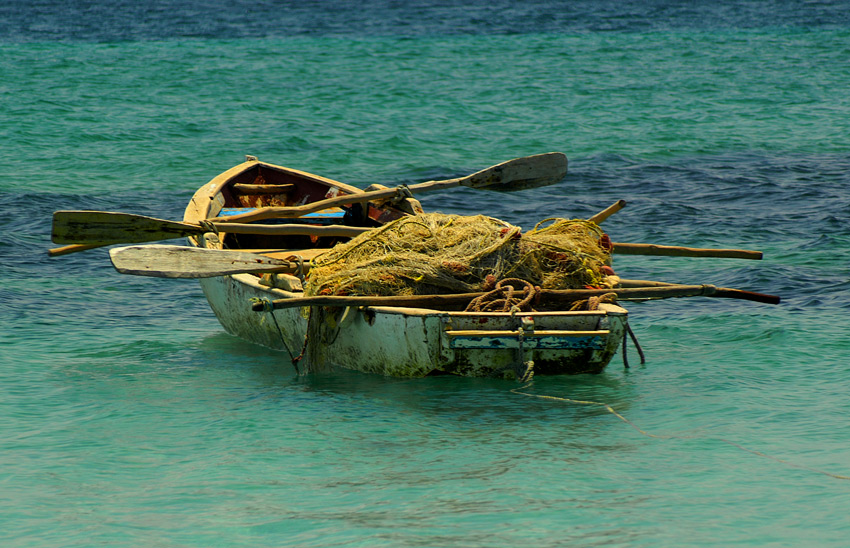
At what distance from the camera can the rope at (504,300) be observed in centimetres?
713

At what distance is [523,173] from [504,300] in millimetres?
3877

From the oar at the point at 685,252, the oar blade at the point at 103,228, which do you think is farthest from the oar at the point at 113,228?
the oar at the point at 685,252

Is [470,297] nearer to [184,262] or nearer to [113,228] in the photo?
[184,262]

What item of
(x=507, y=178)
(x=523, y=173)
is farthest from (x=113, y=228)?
(x=523, y=173)

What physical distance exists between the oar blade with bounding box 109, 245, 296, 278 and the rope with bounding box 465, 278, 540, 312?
1.70 metres

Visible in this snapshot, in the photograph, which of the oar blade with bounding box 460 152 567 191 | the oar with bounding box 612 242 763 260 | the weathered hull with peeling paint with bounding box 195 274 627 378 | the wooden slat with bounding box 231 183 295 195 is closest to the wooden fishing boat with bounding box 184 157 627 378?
the weathered hull with peeling paint with bounding box 195 274 627 378

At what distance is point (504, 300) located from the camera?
283 inches

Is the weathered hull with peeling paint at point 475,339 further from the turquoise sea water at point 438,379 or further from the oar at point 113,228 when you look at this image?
the oar at point 113,228

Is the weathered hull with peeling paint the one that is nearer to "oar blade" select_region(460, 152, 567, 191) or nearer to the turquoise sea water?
the turquoise sea water

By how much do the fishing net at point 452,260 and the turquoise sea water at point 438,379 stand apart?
2.65 feet

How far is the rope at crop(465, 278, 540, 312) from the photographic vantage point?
23.4 feet

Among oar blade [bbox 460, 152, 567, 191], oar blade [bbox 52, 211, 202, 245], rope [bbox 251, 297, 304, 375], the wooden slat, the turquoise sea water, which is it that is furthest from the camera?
the wooden slat

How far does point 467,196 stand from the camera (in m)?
15.7

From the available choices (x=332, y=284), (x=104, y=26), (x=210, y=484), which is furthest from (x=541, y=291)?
(x=104, y=26)
